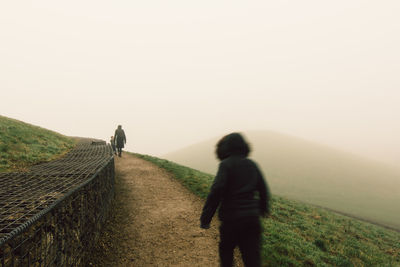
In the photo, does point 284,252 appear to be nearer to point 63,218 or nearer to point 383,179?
point 63,218

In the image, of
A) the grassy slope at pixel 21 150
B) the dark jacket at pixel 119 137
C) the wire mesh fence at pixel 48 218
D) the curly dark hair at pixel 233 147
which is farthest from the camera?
the dark jacket at pixel 119 137

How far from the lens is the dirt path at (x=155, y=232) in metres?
5.54

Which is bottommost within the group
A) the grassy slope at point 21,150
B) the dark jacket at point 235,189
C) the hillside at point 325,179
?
the hillside at point 325,179

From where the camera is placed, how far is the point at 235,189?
3.16 meters

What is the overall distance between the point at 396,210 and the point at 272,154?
3352cm

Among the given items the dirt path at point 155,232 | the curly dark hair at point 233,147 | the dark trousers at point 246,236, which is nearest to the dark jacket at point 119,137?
the dirt path at point 155,232

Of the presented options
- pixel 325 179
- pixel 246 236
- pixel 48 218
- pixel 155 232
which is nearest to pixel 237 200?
pixel 246 236

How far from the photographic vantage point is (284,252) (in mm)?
6238

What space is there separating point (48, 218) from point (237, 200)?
3034 millimetres

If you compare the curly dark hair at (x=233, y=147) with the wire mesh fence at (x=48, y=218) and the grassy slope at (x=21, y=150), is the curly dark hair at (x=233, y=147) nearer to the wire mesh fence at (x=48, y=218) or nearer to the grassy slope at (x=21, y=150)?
the wire mesh fence at (x=48, y=218)

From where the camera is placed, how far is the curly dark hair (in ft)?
10.7

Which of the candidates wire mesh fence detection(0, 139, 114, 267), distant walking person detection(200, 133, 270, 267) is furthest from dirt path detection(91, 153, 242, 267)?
distant walking person detection(200, 133, 270, 267)

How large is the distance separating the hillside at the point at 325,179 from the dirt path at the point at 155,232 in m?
14.5

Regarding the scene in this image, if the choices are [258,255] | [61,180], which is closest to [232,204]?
[258,255]
